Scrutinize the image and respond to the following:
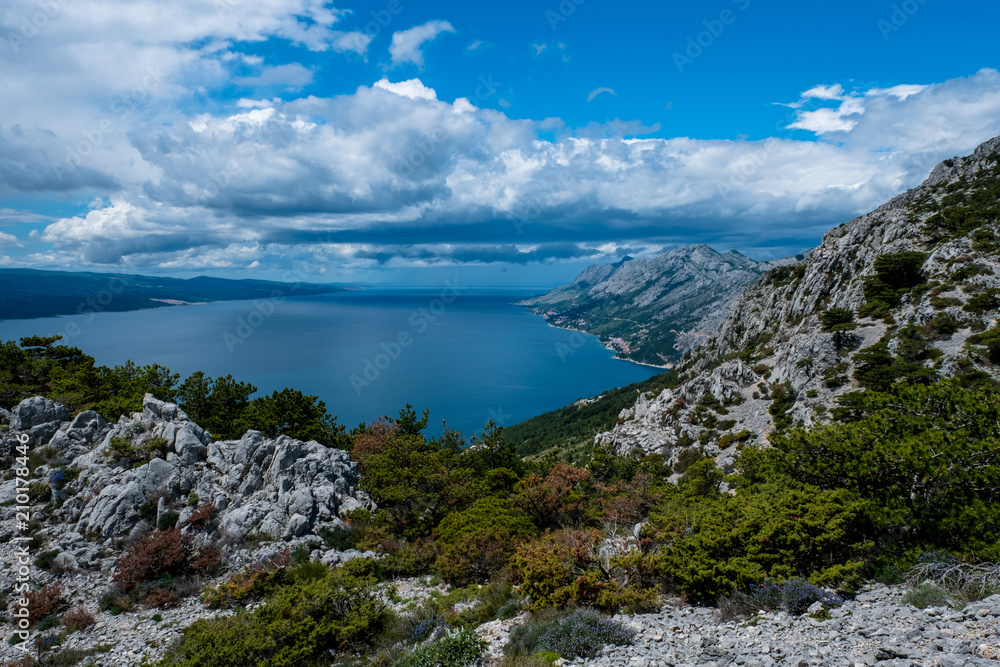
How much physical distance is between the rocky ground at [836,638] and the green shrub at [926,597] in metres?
0.25

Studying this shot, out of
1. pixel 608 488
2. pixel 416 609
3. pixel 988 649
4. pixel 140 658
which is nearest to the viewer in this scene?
pixel 988 649

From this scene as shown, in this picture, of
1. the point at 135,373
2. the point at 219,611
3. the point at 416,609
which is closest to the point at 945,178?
the point at 416,609

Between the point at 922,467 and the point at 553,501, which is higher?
the point at 922,467

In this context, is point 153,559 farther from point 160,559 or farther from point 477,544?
point 477,544

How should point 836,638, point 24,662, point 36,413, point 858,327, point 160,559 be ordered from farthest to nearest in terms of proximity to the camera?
point 858,327
point 36,413
point 160,559
point 24,662
point 836,638

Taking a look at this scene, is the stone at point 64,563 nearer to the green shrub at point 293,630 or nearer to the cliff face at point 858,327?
the green shrub at point 293,630

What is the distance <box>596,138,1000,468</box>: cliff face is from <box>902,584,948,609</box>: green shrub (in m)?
22.9

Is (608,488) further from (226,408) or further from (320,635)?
(226,408)

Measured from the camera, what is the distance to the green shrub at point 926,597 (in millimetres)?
10320

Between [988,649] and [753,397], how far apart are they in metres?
44.3

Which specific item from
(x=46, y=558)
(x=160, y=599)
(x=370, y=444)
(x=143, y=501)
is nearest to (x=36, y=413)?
(x=143, y=501)

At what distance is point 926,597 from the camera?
1054 centimetres

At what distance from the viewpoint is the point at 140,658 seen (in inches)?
653

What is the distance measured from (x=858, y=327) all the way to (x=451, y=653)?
172 feet
